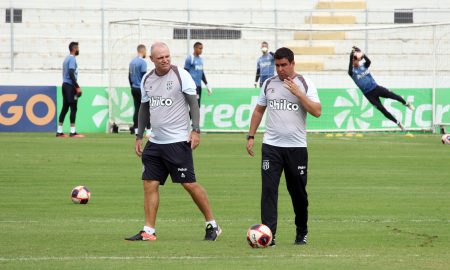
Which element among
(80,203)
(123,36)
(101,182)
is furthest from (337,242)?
(123,36)

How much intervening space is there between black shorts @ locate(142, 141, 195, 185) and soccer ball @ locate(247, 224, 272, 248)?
118 centimetres

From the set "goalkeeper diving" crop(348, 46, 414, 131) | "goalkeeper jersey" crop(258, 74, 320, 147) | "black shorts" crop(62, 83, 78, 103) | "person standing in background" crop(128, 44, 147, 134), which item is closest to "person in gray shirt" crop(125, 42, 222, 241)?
"goalkeeper jersey" crop(258, 74, 320, 147)

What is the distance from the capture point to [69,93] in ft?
97.8

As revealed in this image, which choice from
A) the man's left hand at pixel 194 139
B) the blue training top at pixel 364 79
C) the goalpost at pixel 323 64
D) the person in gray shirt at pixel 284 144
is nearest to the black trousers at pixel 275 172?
the person in gray shirt at pixel 284 144

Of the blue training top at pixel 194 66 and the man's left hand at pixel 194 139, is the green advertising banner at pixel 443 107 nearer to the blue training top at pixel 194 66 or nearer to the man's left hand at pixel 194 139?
the blue training top at pixel 194 66

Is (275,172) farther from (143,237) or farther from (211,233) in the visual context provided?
(143,237)

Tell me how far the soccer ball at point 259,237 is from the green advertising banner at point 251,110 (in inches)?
873

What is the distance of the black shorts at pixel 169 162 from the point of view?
11969 millimetres

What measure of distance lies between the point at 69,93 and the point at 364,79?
317 inches

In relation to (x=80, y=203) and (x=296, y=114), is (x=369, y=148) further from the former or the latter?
(x=296, y=114)

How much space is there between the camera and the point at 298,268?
982 cm

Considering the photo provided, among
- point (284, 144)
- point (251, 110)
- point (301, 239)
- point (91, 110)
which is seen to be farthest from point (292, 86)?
point (91, 110)

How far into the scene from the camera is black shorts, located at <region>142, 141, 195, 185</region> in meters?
12.0

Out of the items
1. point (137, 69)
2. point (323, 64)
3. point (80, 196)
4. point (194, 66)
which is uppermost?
point (323, 64)
